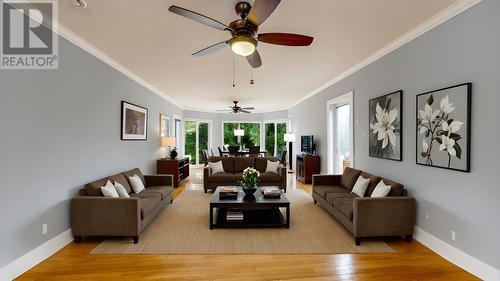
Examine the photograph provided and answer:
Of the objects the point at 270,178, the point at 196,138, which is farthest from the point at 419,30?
the point at 196,138

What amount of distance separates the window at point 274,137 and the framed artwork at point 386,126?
732 centimetres

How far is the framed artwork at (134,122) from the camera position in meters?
4.96

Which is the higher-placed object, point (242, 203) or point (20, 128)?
point (20, 128)

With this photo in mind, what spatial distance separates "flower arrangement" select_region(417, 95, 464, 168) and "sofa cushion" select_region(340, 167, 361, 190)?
4.59 ft

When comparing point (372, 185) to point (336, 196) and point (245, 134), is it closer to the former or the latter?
point (336, 196)

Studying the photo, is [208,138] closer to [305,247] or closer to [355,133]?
[355,133]

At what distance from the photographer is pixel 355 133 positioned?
5113mm

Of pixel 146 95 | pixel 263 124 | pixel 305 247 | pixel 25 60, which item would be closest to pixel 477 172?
pixel 305 247

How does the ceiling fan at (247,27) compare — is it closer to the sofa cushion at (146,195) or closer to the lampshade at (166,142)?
the sofa cushion at (146,195)

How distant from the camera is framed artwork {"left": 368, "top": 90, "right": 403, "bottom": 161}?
12.2 feet

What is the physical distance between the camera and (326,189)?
15.4 feet

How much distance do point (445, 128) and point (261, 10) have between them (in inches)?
95.9

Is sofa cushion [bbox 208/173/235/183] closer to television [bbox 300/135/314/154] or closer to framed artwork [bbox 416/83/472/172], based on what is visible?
television [bbox 300/135/314/154]

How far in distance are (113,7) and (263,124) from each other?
1010 cm
